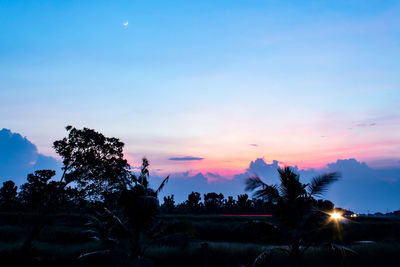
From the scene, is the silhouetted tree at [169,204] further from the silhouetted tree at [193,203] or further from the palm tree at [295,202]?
the palm tree at [295,202]

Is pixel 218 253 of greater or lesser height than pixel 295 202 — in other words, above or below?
below

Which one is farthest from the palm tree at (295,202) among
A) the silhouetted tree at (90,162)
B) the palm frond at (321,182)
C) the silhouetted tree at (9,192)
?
the silhouetted tree at (9,192)

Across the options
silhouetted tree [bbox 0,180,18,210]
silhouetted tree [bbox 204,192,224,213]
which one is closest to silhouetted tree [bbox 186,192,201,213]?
silhouetted tree [bbox 204,192,224,213]

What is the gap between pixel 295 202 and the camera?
15.7m

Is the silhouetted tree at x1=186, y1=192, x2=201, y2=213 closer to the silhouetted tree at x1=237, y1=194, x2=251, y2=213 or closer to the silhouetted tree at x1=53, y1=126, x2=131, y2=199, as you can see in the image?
the silhouetted tree at x1=237, y1=194, x2=251, y2=213

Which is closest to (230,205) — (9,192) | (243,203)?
(243,203)

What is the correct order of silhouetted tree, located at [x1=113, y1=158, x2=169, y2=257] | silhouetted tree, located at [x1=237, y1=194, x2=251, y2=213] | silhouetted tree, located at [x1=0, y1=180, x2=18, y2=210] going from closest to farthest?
1. silhouetted tree, located at [x1=113, y1=158, x2=169, y2=257]
2. silhouetted tree, located at [x1=0, y1=180, x2=18, y2=210]
3. silhouetted tree, located at [x1=237, y1=194, x2=251, y2=213]

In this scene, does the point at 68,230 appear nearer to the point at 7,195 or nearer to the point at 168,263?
the point at 168,263

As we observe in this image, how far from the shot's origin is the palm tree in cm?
1546

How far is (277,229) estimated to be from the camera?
53.1 feet

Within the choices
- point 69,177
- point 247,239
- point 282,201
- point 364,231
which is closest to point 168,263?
point 282,201

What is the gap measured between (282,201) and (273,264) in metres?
3.72

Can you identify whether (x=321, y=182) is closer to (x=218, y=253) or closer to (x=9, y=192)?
(x=218, y=253)

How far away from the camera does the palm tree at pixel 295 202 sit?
15461 millimetres
